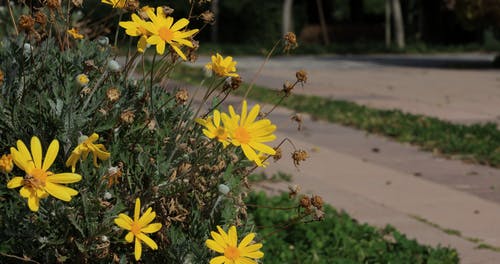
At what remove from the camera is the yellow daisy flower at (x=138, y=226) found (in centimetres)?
195

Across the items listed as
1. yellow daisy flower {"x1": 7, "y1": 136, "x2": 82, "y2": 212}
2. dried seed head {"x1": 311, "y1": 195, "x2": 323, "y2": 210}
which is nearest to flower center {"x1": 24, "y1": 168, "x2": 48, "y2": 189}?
yellow daisy flower {"x1": 7, "y1": 136, "x2": 82, "y2": 212}

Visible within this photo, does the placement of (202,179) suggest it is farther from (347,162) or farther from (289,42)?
(347,162)

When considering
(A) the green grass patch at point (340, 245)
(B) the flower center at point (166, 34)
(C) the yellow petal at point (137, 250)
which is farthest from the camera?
(A) the green grass patch at point (340, 245)

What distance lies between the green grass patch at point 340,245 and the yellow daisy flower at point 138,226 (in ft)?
7.15

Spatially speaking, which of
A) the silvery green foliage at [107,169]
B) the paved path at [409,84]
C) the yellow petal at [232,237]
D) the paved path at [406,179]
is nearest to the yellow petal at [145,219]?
the silvery green foliage at [107,169]

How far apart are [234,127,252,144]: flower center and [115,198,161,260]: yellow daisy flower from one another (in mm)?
285

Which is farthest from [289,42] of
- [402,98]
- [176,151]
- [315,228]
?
[402,98]

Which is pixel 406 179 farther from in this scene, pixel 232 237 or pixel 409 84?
pixel 409 84

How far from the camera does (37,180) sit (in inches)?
71.4

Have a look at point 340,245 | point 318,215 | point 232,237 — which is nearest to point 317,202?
point 318,215

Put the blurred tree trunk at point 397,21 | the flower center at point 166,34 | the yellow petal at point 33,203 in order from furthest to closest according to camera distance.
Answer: the blurred tree trunk at point 397,21 < the flower center at point 166,34 < the yellow petal at point 33,203

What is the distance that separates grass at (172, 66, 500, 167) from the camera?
25.7ft

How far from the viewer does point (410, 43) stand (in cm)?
3441

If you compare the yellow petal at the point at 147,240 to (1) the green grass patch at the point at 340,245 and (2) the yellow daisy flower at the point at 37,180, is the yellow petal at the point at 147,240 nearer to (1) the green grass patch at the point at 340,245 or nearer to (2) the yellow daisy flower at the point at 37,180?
(2) the yellow daisy flower at the point at 37,180
